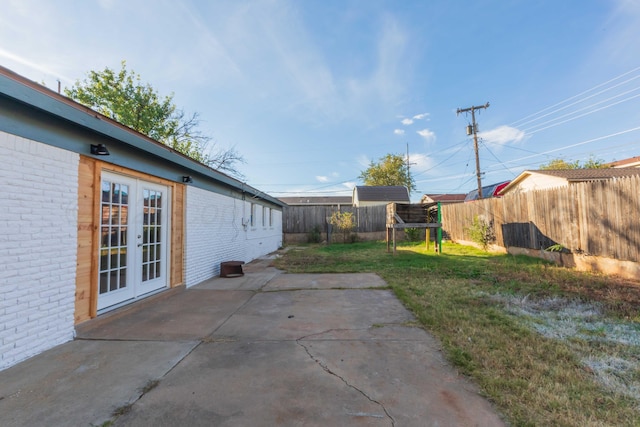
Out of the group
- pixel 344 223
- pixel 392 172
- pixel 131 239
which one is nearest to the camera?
pixel 131 239

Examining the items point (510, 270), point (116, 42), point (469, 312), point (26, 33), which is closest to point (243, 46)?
point (116, 42)

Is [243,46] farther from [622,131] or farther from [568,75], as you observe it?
[622,131]

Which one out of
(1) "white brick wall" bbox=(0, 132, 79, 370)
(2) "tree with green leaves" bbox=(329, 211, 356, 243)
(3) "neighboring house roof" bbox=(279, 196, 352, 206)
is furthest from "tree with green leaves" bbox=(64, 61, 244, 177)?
(3) "neighboring house roof" bbox=(279, 196, 352, 206)

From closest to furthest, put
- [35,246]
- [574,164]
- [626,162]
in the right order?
[35,246], [626,162], [574,164]

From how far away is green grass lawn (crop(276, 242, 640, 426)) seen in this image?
1.70 metres

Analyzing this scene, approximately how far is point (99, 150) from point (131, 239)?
4.68 feet

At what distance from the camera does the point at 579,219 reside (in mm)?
6016

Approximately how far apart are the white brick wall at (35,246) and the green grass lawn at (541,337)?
13.2ft

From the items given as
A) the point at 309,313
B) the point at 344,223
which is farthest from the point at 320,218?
the point at 309,313

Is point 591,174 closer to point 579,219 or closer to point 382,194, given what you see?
point 579,219

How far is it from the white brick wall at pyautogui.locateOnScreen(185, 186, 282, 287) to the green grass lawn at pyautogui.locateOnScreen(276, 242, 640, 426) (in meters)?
4.26

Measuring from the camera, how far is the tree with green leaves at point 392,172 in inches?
1382

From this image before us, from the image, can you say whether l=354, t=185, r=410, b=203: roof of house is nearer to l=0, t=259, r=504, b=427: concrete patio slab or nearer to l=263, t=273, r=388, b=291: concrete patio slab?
l=263, t=273, r=388, b=291: concrete patio slab

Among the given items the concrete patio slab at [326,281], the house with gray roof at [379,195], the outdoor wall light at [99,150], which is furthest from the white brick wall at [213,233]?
the house with gray roof at [379,195]
